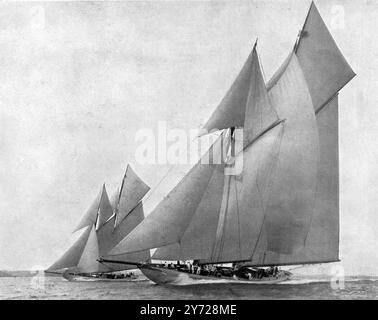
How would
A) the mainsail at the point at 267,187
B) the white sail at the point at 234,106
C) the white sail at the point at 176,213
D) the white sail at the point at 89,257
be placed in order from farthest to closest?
the white sail at the point at 89,257
the white sail at the point at 176,213
the mainsail at the point at 267,187
the white sail at the point at 234,106

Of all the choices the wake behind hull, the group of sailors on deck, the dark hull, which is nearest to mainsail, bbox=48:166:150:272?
the dark hull

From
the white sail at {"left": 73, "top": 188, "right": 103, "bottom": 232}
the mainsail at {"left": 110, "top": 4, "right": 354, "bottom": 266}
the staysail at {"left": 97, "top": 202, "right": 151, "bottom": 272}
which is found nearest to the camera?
the mainsail at {"left": 110, "top": 4, "right": 354, "bottom": 266}

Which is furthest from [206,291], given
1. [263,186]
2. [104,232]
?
[104,232]

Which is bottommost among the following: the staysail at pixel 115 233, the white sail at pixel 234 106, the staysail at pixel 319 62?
the staysail at pixel 115 233

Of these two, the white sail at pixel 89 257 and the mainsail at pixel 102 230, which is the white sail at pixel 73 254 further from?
the white sail at pixel 89 257

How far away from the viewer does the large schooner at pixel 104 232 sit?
124ft

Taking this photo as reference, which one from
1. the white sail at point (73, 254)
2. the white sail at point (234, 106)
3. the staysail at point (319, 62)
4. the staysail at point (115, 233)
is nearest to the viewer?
the white sail at point (234, 106)

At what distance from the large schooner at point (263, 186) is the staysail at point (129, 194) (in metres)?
6.22

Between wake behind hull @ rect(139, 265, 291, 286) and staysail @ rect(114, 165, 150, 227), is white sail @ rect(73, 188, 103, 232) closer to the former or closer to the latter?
staysail @ rect(114, 165, 150, 227)

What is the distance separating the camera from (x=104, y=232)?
40.7 meters

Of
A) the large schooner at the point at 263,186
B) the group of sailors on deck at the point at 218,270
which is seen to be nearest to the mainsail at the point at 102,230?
the large schooner at the point at 263,186

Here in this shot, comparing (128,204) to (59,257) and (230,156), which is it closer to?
(59,257)

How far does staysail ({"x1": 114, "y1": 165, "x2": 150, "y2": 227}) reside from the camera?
37.8 m
